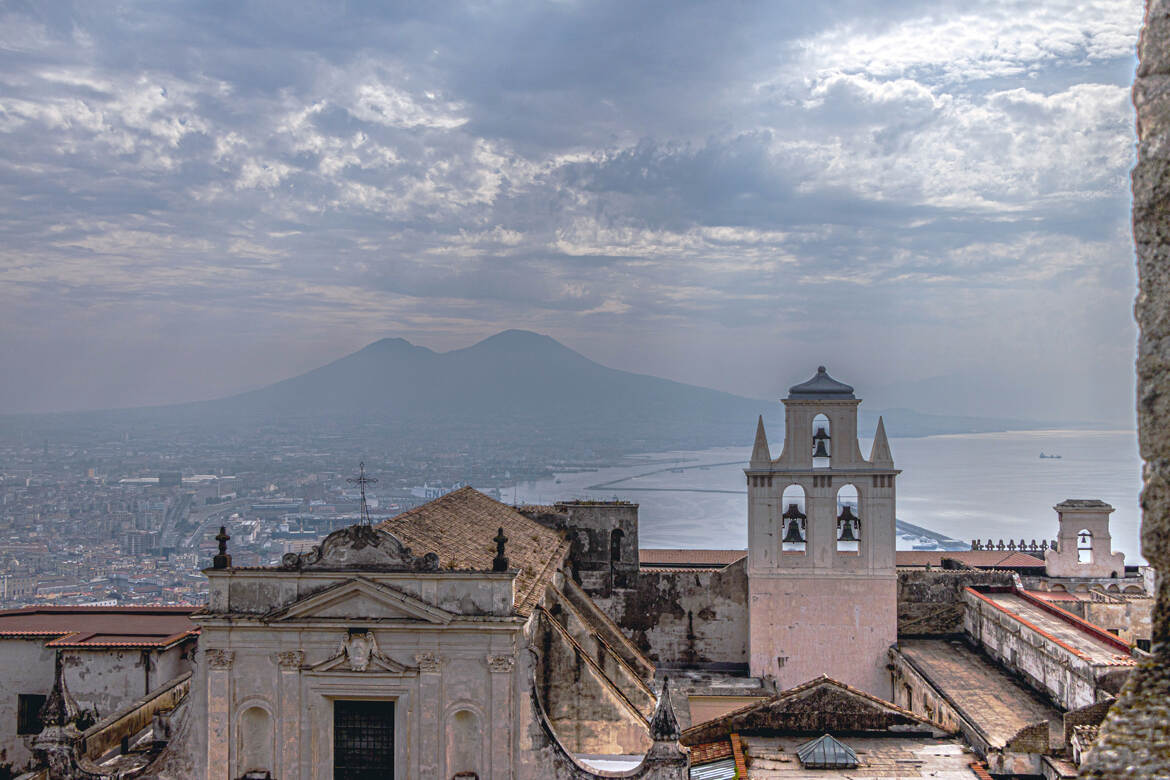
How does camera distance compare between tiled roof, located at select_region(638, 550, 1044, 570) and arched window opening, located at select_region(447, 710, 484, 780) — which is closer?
arched window opening, located at select_region(447, 710, 484, 780)

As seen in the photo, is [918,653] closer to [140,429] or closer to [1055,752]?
[1055,752]

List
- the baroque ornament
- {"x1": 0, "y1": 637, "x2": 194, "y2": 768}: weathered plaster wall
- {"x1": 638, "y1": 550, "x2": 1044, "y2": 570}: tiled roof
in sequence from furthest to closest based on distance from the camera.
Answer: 1. {"x1": 638, "y1": 550, "x2": 1044, "y2": 570}: tiled roof
2. {"x1": 0, "y1": 637, "x2": 194, "y2": 768}: weathered plaster wall
3. the baroque ornament

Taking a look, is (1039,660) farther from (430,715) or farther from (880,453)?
(430,715)

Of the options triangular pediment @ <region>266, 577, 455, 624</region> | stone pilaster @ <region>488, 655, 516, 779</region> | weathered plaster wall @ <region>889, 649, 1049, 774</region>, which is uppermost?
triangular pediment @ <region>266, 577, 455, 624</region>

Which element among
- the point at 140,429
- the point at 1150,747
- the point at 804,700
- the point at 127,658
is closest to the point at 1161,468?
the point at 1150,747

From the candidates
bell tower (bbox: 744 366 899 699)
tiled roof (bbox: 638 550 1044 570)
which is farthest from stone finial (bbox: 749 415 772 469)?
tiled roof (bbox: 638 550 1044 570)

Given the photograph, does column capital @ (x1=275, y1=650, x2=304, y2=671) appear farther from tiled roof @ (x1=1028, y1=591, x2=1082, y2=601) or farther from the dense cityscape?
tiled roof @ (x1=1028, y1=591, x2=1082, y2=601)

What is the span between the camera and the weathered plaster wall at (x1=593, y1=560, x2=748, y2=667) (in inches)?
835

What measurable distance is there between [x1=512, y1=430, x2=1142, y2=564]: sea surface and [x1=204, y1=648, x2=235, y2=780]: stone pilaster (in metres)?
36.2

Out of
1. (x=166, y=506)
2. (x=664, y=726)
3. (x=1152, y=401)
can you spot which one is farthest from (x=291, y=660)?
(x=166, y=506)

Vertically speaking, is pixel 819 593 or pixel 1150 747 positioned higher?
pixel 1150 747

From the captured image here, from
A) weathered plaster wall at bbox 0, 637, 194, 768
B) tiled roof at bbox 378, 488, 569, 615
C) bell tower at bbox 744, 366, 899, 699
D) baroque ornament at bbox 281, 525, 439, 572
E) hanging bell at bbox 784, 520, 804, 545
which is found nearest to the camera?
baroque ornament at bbox 281, 525, 439, 572

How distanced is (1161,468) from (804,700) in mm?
12733

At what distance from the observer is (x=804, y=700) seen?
14.5 meters
